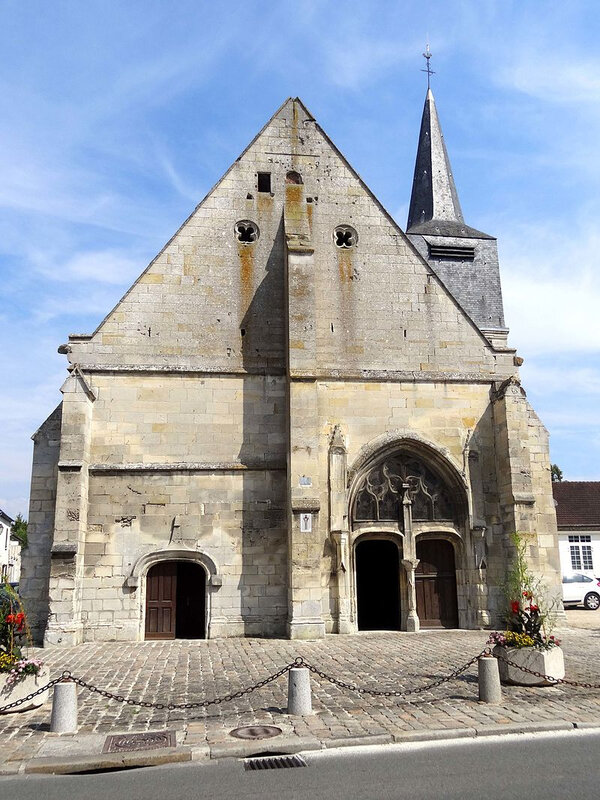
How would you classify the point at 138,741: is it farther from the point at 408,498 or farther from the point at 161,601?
the point at 408,498

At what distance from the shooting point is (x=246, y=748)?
5.88 m

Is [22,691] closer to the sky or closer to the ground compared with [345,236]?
closer to the ground

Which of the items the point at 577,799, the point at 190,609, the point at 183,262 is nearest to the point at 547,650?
the point at 577,799

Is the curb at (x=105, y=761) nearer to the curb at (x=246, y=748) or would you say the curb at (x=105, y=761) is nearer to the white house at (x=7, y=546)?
the curb at (x=246, y=748)

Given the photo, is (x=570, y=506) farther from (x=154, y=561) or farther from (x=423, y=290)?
(x=154, y=561)

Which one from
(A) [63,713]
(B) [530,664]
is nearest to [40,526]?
(A) [63,713]

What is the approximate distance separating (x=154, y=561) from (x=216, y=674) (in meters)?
4.75

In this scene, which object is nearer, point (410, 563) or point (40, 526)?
point (40, 526)

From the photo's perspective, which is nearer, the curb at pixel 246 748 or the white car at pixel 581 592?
the curb at pixel 246 748

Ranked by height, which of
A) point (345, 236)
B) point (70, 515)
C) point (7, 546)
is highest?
point (345, 236)

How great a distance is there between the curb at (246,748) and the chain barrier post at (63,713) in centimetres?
85

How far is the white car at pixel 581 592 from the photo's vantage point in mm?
23281

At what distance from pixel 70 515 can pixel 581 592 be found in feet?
59.0

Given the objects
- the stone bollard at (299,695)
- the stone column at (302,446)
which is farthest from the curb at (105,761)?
the stone column at (302,446)
